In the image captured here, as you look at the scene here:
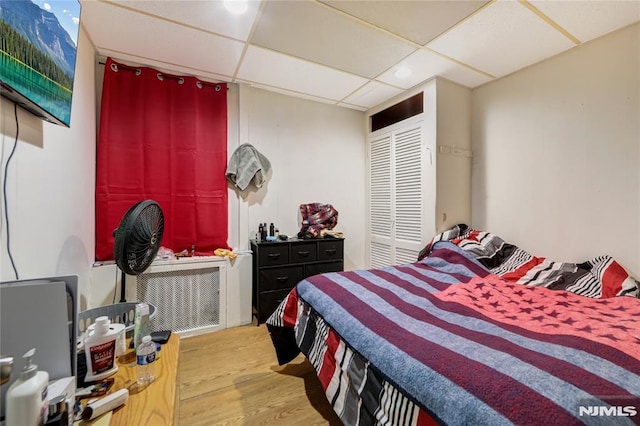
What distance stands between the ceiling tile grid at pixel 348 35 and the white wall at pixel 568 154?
0.19 metres

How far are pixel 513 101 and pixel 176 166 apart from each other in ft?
10.7

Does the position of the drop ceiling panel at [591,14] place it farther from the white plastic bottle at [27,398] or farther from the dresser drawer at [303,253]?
the white plastic bottle at [27,398]

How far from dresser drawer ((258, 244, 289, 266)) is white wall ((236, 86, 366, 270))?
35 centimetres

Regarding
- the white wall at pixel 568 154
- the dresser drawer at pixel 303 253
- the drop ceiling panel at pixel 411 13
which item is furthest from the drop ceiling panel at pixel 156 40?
the white wall at pixel 568 154

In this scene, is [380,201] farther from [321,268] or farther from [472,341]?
[472,341]

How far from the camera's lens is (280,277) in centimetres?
272

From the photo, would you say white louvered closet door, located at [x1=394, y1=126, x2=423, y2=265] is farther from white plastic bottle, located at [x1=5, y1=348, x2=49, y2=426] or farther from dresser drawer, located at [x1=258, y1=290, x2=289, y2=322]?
white plastic bottle, located at [x1=5, y1=348, x2=49, y2=426]

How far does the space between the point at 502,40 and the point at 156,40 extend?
2659 millimetres

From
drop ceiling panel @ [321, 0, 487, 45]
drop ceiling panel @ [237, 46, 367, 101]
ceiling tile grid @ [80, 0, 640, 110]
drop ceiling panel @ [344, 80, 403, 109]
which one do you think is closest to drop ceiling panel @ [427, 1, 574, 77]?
ceiling tile grid @ [80, 0, 640, 110]

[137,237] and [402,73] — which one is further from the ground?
[402,73]

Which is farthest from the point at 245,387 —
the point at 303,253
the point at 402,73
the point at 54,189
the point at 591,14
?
the point at 591,14

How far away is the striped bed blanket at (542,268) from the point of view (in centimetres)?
162

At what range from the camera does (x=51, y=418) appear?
0.63 meters

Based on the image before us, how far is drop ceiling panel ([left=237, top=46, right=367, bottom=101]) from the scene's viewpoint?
230 centimetres
